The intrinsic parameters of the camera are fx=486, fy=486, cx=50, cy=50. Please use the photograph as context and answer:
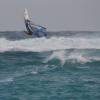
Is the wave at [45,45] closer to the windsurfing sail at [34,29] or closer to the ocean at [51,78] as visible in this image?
the windsurfing sail at [34,29]

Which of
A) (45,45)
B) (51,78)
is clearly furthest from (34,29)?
(51,78)

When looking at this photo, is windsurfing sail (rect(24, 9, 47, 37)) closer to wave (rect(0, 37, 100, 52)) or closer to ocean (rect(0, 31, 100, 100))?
wave (rect(0, 37, 100, 52))

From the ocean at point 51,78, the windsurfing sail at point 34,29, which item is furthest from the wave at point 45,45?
the ocean at point 51,78

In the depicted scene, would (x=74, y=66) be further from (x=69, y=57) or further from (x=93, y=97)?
(x=93, y=97)

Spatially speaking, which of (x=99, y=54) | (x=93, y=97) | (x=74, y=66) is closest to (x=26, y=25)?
(x=99, y=54)

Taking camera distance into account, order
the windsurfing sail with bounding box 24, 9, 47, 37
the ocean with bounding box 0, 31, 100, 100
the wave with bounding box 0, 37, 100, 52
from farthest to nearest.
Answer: the windsurfing sail with bounding box 24, 9, 47, 37 → the wave with bounding box 0, 37, 100, 52 → the ocean with bounding box 0, 31, 100, 100

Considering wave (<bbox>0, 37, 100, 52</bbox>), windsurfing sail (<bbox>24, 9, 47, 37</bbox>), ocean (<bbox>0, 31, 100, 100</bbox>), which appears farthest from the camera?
windsurfing sail (<bbox>24, 9, 47, 37</bbox>)

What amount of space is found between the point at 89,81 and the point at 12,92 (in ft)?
16.8

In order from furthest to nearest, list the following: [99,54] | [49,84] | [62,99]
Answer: [99,54]
[49,84]
[62,99]

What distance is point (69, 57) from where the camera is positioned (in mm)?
38156

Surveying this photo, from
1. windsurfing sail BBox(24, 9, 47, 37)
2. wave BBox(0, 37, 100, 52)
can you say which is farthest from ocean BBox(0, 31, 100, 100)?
windsurfing sail BBox(24, 9, 47, 37)

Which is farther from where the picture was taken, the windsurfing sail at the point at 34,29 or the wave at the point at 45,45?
the windsurfing sail at the point at 34,29

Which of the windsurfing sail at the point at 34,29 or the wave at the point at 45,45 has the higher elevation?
the windsurfing sail at the point at 34,29

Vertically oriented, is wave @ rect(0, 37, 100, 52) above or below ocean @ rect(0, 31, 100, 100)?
below
